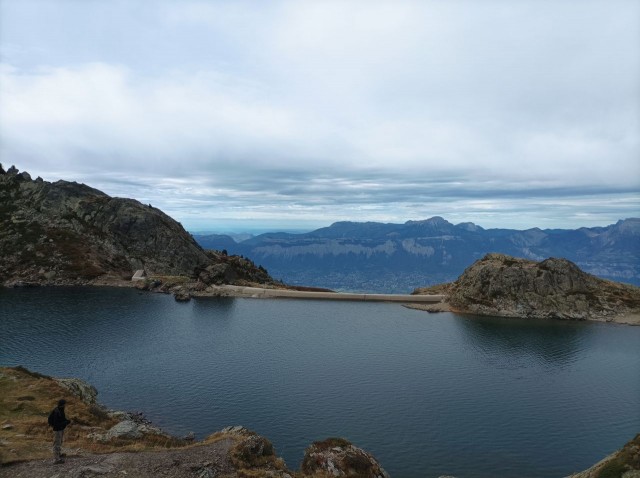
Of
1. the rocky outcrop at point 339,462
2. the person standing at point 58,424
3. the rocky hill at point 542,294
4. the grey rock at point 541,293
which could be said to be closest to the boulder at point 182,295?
the rocky hill at point 542,294

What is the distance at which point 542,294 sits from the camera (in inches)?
6407

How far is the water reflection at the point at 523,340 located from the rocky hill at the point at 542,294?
27.7 ft

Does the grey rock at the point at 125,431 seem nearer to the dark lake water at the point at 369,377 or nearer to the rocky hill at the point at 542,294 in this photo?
the dark lake water at the point at 369,377

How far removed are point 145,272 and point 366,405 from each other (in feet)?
512

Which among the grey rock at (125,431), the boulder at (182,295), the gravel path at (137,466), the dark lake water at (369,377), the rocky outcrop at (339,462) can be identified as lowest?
the dark lake water at (369,377)

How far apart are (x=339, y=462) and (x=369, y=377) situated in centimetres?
3926

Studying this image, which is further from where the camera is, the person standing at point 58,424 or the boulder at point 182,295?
the boulder at point 182,295

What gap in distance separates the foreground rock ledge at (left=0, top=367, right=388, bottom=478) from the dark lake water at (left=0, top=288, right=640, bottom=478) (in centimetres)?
1081

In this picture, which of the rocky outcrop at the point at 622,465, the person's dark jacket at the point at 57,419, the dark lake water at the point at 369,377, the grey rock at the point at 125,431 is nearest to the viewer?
the person's dark jacket at the point at 57,419

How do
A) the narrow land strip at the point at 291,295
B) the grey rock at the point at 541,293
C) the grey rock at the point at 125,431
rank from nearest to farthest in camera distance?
the grey rock at the point at 125,431 → the grey rock at the point at 541,293 → the narrow land strip at the point at 291,295

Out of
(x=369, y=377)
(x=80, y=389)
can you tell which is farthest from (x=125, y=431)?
(x=369, y=377)

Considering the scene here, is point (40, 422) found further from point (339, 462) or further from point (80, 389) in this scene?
point (339, 462)

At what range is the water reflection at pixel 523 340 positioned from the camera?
101 m

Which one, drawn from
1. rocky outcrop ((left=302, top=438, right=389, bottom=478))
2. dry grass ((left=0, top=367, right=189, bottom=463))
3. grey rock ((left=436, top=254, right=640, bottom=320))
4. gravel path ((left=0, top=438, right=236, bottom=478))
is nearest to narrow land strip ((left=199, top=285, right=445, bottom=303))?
grey rock ((left=436, top=254, right=640, bottom=320))
